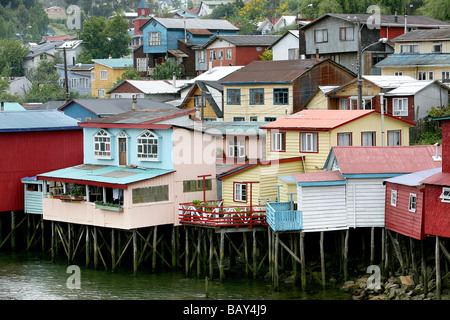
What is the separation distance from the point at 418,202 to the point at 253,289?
781cm

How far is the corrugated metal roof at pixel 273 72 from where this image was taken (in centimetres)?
6034

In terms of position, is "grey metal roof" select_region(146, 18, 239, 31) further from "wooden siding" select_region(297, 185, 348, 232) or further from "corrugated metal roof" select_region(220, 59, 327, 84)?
"wooden siding" select_region(297, 185, 348, 232)

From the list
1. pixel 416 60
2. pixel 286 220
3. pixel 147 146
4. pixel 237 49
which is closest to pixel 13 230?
pixel 147 146

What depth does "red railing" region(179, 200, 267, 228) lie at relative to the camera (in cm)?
3788

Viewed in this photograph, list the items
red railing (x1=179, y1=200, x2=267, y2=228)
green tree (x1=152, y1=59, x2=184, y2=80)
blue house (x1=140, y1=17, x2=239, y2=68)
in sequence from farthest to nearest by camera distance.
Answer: blue house (x1=140, y1=17, x2=239, y2=68) → green tree (x1=152, y1=59, x2=184, y2=80) → red railing (x1=179, y1=200, x2=267, y2=228)

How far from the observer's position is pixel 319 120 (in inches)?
1719

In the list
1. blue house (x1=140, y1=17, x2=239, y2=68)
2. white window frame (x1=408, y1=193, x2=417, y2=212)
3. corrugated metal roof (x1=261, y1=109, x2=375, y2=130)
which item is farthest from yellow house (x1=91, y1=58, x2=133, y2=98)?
white window frame (x1=408, y1=193, x2=417, y2=212)

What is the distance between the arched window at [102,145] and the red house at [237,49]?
36432mm

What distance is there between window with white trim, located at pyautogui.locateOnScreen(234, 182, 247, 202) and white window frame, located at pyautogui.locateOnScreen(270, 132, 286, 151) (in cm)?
429

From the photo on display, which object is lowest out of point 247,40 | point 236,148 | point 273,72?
point 236,148

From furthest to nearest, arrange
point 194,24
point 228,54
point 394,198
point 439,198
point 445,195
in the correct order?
point 194,24 → point 228,54 → point 394,198 → point 439,198 → point 445,195

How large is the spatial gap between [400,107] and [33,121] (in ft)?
69.7

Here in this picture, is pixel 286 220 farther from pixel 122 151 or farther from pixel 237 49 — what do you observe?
pixel 237 49
